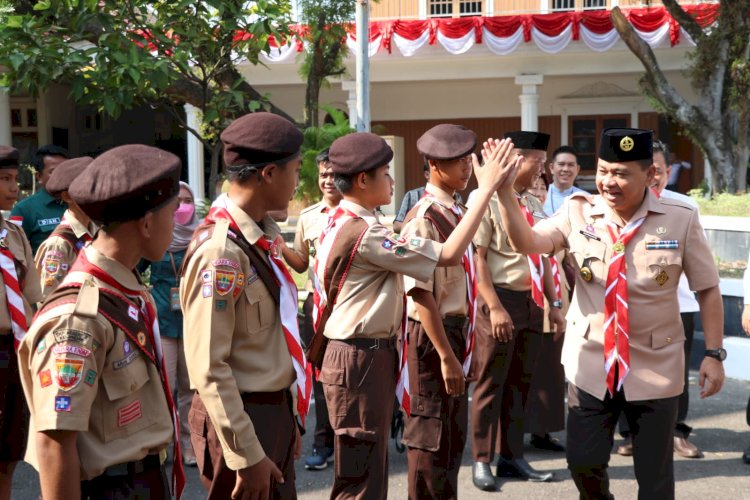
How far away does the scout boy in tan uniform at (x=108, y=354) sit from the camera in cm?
217

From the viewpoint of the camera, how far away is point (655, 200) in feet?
12.5

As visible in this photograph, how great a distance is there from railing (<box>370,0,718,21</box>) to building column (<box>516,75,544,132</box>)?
207 cm

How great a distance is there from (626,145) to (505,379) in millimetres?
1973

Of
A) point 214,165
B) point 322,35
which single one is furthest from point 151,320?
point 322,35

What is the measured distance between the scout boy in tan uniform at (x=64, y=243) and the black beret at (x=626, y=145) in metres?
2.54

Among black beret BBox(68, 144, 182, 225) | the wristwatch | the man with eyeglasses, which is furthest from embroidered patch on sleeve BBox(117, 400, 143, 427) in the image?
the man with eyeglasses

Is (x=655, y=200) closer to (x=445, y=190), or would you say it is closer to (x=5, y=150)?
(x=445, y=190)

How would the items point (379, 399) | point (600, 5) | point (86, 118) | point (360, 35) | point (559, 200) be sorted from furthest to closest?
point (86, 118) < point (600, 5) < point (360, 35) < point (559, 200) < point (379, 399)

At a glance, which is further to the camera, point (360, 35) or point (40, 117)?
point (40, 117)

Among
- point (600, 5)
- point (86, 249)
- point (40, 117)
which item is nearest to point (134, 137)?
point (40, 117)

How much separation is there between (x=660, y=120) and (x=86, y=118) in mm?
14975

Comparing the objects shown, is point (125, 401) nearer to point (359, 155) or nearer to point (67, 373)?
point (67, 373)

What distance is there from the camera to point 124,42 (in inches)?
227

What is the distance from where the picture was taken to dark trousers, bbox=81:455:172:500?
2.33 metres
